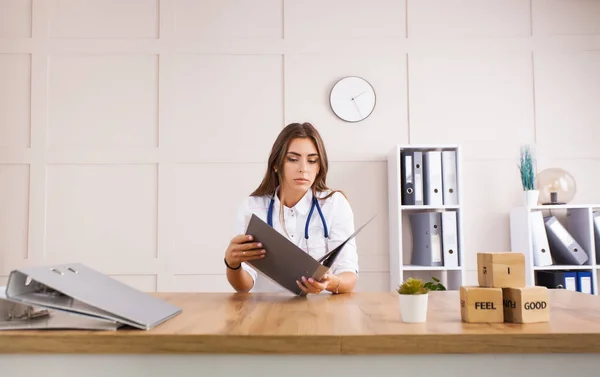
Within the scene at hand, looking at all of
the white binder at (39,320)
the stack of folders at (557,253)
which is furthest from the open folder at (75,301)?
the stack of folders at (557,253)

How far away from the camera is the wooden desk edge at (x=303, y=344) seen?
967 millimetres

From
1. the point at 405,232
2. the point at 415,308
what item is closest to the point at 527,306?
the point at 415,308

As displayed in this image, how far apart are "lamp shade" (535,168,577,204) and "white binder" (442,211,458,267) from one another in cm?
65

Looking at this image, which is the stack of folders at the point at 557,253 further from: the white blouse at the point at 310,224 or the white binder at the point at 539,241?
the white blouse at the point at 310,224

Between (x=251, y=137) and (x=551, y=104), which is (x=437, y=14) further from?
(x=251, y=137)

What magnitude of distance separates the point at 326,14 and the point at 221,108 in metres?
0.98

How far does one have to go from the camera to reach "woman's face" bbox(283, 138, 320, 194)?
2.34 metres

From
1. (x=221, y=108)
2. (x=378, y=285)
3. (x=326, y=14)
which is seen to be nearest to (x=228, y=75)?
(x=221, y=108)

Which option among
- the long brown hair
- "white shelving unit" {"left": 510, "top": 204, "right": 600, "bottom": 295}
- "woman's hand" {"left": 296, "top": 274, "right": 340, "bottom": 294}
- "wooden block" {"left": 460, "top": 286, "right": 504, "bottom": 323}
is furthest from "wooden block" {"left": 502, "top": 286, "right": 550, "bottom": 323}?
"white shelving unit" {"left": 510, "top": 204, "right": 600, "bottom": 295}

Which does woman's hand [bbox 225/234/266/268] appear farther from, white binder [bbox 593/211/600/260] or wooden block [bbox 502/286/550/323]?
white binder [bbox 593/211/600/260]

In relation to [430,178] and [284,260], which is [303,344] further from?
[430,178]

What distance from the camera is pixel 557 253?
3.44 metres

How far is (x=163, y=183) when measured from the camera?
364 cm

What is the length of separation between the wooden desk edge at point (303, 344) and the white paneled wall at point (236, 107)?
8.63ft
